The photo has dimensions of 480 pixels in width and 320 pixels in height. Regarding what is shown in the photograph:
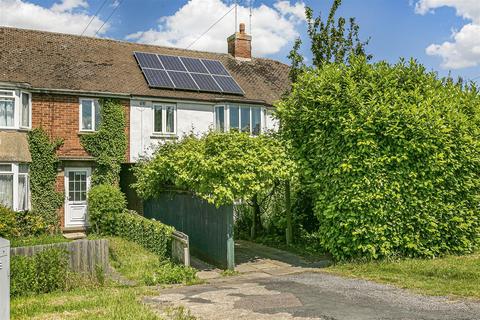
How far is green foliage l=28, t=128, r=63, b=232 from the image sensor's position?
1956cm

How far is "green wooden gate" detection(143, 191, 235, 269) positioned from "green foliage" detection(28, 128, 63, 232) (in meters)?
5.10

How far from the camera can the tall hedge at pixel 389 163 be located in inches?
489

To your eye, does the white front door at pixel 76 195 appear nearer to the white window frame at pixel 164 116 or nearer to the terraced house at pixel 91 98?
the terraced house at pixel 91 98

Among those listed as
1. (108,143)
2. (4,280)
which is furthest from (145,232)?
(4,280)

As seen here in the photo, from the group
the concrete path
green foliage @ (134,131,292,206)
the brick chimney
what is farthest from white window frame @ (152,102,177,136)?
green foliage @ (134,131,292,206)

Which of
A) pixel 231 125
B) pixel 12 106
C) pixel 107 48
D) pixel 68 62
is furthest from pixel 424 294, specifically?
pixel 107 48

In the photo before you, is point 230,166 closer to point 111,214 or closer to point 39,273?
point 39,273

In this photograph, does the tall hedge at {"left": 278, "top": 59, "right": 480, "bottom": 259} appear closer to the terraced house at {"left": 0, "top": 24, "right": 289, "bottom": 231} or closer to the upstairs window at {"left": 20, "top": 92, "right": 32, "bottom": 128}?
the terraced house at {"left": 0, "top": 24, "right": 289, "bottom": 231}

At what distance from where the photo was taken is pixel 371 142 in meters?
12.4

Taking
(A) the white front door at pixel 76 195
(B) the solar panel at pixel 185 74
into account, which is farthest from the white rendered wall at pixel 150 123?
(A) the white front door at pixel 76 195

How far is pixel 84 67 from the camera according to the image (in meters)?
22.2

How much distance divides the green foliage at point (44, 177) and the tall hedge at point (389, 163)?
11387mm

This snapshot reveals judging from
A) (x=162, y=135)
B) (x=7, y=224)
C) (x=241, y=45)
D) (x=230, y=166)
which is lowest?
(x=7, y=224)

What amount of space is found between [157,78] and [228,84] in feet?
12.1
